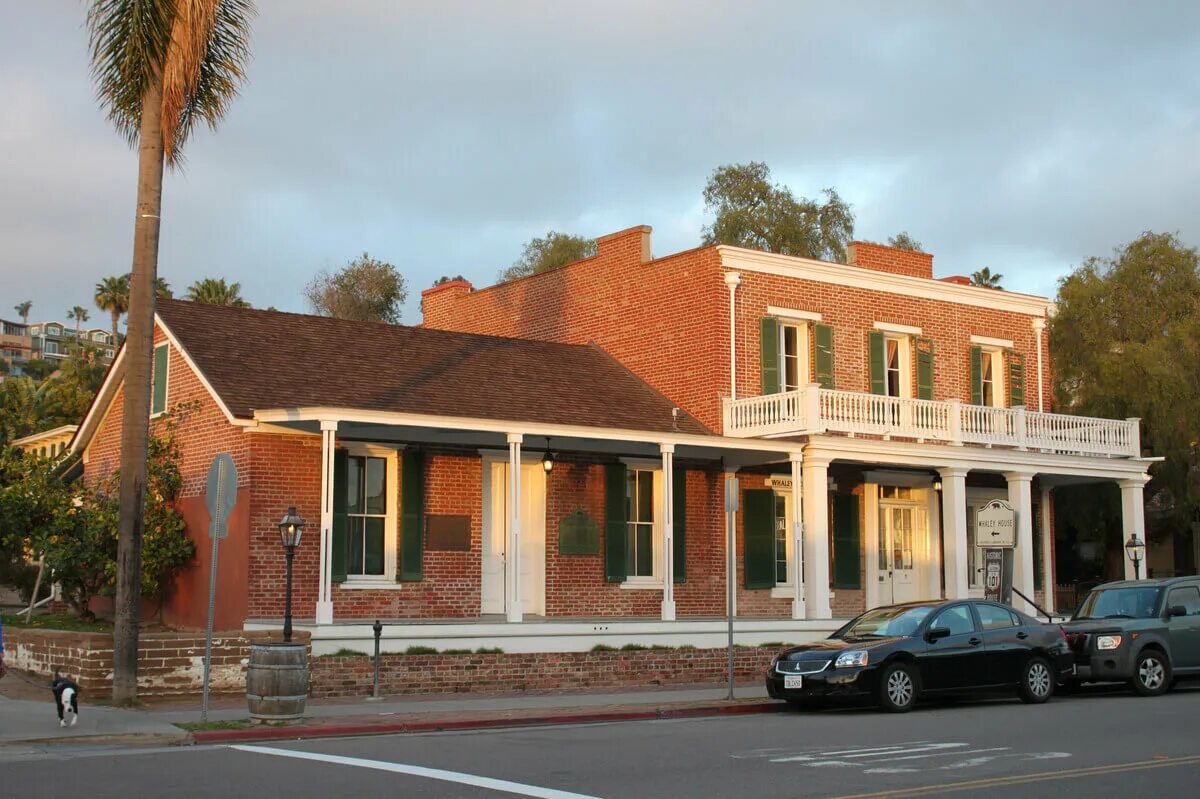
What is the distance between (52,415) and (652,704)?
114 feet

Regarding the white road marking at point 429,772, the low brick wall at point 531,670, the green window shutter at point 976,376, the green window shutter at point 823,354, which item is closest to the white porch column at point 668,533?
the low brick wall at point 531,670

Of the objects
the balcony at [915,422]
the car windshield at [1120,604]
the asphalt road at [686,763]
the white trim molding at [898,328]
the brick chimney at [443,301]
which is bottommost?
the asphalt road at [686,763]

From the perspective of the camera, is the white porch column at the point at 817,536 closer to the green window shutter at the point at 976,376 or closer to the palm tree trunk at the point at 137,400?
the green window shutter at the point at 976,376

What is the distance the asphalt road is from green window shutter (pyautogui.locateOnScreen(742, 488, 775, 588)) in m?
10.7

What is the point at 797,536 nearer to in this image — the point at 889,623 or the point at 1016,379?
the point at 889,623

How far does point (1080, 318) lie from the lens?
117 feet

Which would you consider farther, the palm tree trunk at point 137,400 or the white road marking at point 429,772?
the palm tree trunk at point 137,400

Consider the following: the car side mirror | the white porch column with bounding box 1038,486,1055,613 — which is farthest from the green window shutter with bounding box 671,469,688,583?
the white porch column with bounding box 1038,486,1055,613

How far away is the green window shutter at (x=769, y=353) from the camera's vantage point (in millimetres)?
27438

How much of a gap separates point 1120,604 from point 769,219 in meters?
32.0

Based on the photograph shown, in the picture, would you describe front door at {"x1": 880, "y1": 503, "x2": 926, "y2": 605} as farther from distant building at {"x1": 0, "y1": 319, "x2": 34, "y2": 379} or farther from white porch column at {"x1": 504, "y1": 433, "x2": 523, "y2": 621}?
distant building at {"x1": 0, "y1": 319, "x2": 34, "y2": 379}

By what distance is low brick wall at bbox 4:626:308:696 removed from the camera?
17688 millimetres

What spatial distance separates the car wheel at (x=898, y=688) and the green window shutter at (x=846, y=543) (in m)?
10.9

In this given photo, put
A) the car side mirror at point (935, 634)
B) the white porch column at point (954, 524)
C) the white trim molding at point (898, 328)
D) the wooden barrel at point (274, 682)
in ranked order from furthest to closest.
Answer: the white trim molding at point (898, 328) → the white porch column at point (954, 524) → the car side mirror at point (935, 634) → the wooden barrel at point (274, 682)
